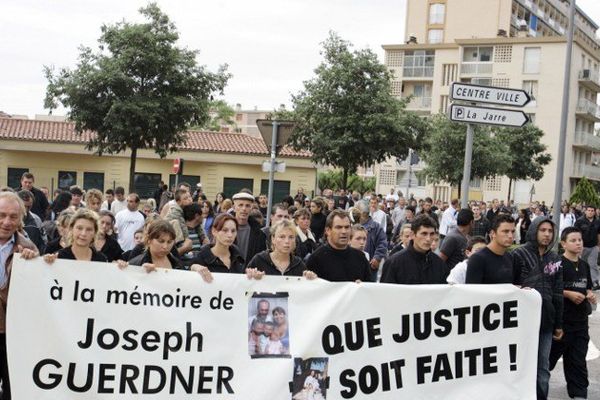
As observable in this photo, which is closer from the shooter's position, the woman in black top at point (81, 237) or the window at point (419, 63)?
the woman in black top at point (81, 237)

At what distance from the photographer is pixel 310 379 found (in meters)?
5.46

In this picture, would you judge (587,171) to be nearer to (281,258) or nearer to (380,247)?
(380,247)

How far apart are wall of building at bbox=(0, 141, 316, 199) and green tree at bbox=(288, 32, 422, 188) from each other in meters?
16.9

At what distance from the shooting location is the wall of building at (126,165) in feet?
144

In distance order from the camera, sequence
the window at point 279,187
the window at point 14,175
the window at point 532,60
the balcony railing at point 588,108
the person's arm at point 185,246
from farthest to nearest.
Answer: the balcony railing at point 588,108 < the window at point 532,60 < the window at point 279,187 < the window at point 14,175 < the person's arm at point 185,246

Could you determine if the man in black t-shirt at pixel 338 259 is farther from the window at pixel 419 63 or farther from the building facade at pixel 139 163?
the window at pixel 419 63

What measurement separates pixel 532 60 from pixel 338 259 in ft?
202

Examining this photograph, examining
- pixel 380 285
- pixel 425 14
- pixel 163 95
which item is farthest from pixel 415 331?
pixel 425 14

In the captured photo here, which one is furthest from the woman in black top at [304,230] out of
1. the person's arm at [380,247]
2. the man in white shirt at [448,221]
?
the man in white shirt at [448,221]

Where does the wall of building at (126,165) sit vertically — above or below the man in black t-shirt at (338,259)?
above

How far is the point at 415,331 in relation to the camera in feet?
19.2

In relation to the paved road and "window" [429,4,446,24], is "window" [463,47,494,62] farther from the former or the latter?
the paved road

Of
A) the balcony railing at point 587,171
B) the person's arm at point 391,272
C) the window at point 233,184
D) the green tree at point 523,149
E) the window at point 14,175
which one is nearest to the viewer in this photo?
the person's arm at point 391,272

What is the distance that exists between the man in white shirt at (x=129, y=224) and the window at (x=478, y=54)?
58.4 meters
